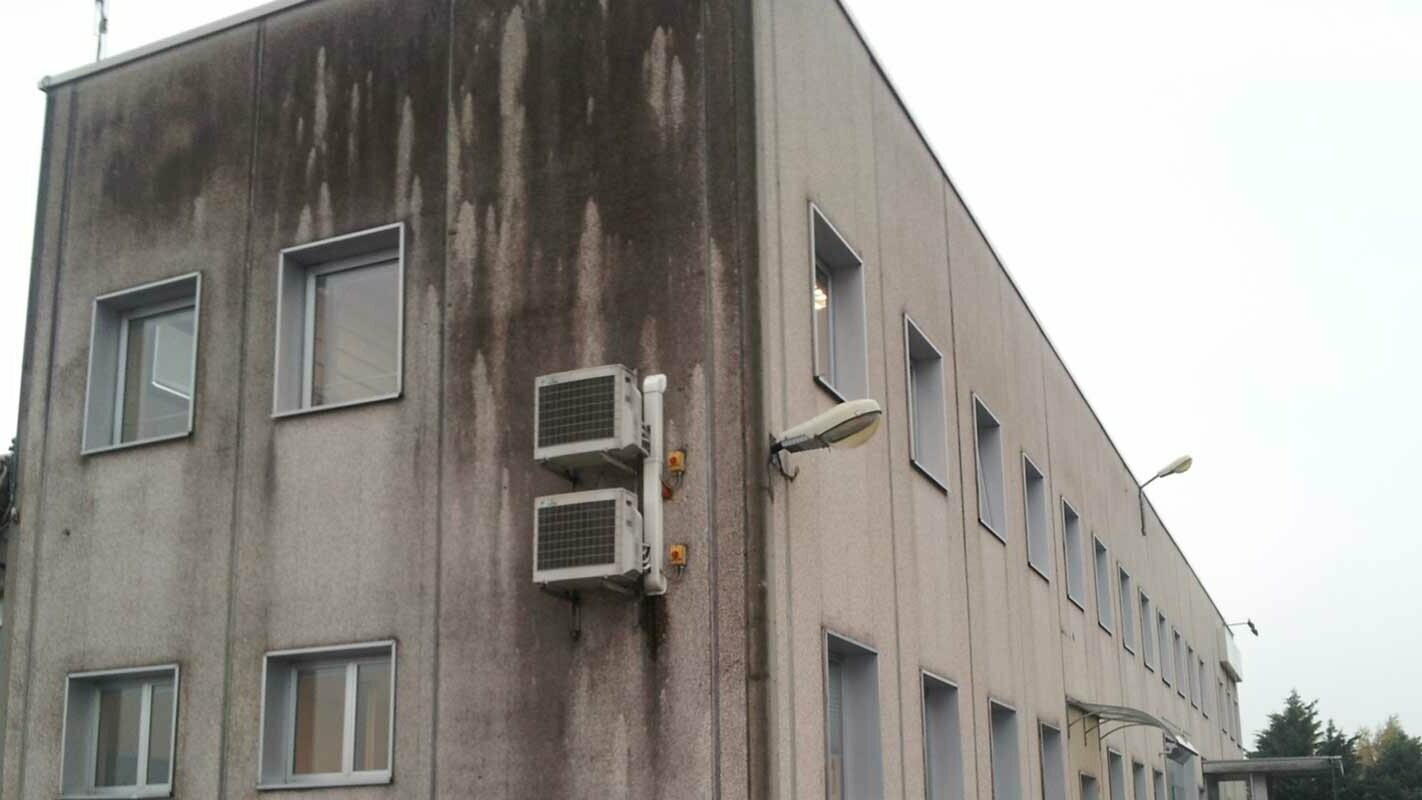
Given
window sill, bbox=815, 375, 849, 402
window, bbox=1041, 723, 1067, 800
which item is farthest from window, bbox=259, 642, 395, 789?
window, bbox=1041, 723, 1067, 800

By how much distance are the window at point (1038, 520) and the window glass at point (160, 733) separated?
10203 millimetres

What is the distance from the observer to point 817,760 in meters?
9.98

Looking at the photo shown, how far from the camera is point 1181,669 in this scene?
34.6 m


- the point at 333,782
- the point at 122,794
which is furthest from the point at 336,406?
the point at 122,794

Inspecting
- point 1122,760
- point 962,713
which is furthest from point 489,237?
point 1122,760

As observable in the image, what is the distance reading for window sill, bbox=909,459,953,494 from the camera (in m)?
13.0

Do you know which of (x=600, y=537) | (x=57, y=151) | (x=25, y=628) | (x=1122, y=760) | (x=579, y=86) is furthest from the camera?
(x=1122, y=760)

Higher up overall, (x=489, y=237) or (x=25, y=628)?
(x=489, y=237)

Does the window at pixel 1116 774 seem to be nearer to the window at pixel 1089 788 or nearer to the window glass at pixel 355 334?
the window at pixel 1089 788

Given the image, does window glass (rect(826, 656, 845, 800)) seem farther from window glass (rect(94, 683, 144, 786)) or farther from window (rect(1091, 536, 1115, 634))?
window (rect(1091, 536, 1115, 634))

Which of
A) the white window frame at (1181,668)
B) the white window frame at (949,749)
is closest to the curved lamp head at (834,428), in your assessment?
the white window frame at (949,749)

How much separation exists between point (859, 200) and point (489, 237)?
10.2ft

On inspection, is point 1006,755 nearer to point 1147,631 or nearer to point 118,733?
point 118,733

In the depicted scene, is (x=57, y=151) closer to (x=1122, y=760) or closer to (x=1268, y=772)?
(x=1122, y=760)
